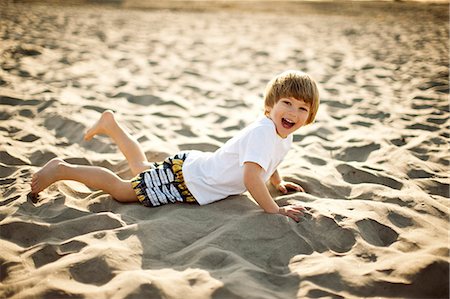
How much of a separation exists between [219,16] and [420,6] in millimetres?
7347

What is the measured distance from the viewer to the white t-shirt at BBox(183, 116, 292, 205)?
226 cm

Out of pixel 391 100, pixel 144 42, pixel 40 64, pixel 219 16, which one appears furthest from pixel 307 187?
pixel 219 16

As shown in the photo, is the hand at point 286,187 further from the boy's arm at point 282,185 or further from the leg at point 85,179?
the leg at point 85,179

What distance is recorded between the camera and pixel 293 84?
2.33 metres

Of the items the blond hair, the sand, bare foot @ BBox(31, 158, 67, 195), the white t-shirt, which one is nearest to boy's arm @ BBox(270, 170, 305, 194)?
the sand

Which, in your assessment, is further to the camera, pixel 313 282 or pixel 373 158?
pixel 373 158

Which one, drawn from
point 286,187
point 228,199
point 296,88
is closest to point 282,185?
point 286,187

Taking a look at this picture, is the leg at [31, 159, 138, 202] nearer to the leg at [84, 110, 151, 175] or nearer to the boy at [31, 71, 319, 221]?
the boy at [31, 71, 319, 221]

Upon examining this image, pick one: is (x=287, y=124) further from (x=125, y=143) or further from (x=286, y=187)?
(x=125, y=143)

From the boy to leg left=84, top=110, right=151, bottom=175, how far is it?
0.23 meters

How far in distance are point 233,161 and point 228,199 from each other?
0.88ft

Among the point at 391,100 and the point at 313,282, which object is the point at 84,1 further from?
the point at 313,282

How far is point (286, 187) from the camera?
9.09ft

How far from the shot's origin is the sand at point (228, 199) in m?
1.82
